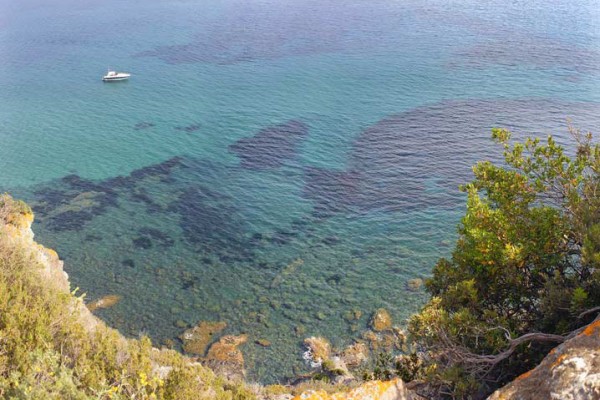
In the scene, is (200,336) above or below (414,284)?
below

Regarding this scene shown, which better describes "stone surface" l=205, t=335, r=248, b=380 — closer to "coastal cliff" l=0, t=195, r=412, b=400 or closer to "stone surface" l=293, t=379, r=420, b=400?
"coastal cliff" l=0, t=195, r=412, b=400

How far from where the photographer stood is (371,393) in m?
17.1

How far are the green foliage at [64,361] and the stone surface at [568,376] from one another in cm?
976

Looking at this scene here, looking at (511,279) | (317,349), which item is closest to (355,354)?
(317,349)

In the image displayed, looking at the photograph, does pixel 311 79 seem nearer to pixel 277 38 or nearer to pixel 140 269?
pixel 277 38

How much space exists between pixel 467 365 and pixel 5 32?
14155 centimetres

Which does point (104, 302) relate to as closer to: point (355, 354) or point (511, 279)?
point (355, 354)

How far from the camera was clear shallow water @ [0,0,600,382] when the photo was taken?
39.2 metres

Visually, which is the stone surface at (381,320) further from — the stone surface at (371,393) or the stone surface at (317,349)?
the stone surface at (371,393)

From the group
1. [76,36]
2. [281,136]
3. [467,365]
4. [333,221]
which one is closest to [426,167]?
[333,221]

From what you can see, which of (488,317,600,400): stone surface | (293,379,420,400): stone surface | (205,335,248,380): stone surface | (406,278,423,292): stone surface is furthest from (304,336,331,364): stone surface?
(488,317,600,400): stone surface

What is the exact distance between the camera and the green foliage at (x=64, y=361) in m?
12.8

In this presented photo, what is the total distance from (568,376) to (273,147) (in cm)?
5267

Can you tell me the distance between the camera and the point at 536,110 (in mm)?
66625
